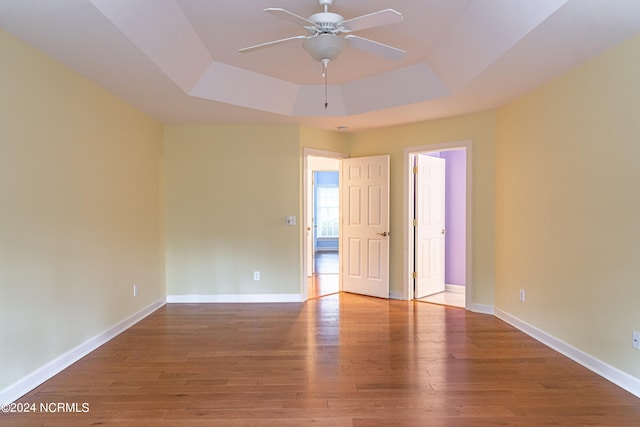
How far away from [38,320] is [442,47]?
387cm

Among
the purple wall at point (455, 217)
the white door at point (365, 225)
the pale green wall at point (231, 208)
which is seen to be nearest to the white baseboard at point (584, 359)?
the purple wall at point (455, 217)

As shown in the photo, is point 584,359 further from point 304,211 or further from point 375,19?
point 304,211

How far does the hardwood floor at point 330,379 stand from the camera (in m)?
2.13

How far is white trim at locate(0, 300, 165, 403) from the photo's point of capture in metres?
2.30

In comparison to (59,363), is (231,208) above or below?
above

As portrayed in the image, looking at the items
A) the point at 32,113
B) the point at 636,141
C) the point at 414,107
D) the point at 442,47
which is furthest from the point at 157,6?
the point at 636,141

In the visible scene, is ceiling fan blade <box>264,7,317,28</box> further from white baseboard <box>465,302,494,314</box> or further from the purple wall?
the purple wall

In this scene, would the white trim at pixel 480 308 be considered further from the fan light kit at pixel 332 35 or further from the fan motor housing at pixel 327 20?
the fan motor housing at pixel 327 20

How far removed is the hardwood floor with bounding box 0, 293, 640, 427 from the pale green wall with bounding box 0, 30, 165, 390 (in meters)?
0.36

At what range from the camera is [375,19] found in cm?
205

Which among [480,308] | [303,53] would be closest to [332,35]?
[303,53]

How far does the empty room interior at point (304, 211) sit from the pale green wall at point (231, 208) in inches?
1.1

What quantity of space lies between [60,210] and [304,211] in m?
2.72

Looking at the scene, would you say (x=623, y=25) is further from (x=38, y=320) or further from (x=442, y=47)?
(x=38, y=320)
